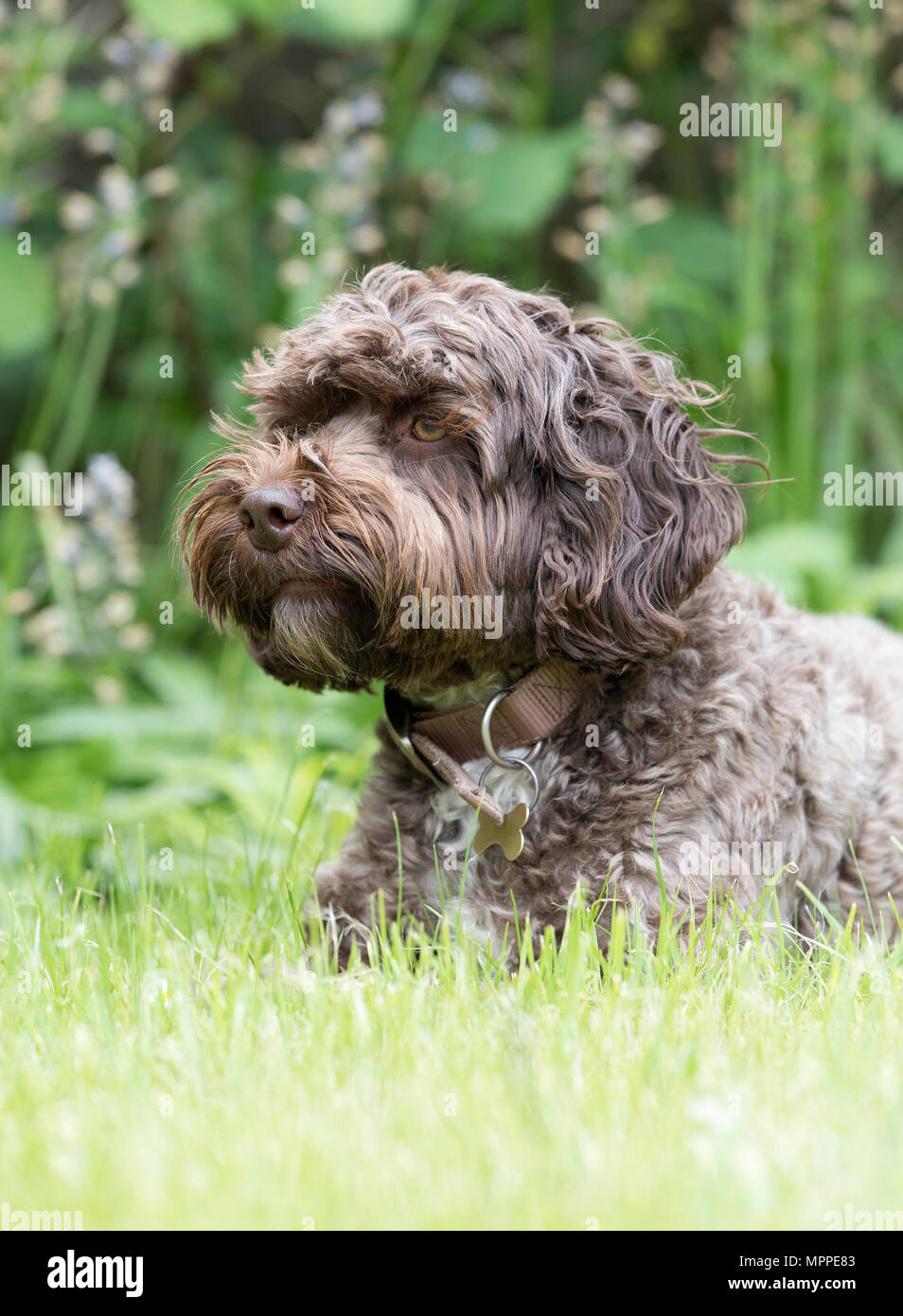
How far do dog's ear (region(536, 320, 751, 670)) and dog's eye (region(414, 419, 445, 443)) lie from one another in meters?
0.23

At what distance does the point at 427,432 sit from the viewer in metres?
2.94

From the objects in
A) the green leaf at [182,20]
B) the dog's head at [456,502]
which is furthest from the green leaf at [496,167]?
the dog's head at [456,502]

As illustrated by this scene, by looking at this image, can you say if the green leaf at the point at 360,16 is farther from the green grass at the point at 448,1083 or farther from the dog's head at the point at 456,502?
the green grass at the point at 448,1083

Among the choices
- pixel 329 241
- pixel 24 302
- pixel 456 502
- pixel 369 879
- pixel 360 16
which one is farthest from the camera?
pixel 329 241

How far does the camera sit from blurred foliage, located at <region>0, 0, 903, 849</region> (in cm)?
534

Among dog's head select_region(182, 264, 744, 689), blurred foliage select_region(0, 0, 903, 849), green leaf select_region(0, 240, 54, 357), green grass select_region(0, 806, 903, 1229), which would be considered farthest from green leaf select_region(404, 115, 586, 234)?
green grass select_region(0, 806, 903, 1229)

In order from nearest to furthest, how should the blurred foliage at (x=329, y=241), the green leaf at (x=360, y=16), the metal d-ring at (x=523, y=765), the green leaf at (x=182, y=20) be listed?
the metal d-ring at (x=523, y=765), the green leaf at (x=182, y=20), the green leaf at (x=360, y=16), the blurred foliage at (x=329, y=241)

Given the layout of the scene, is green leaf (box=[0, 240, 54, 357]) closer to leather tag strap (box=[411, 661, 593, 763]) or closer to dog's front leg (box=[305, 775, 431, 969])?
dog's front leg (box=[305, 775, 431, 969])

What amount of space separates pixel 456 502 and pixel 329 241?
10.7ft

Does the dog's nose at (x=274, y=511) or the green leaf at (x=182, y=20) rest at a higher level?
the green leaf at (x=182, y=20)

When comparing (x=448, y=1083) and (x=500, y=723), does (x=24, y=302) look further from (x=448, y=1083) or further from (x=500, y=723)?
(x=448, y=1083)

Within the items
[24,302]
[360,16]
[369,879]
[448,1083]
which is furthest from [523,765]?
[24,302]

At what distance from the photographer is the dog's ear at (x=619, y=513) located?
2.91 m
